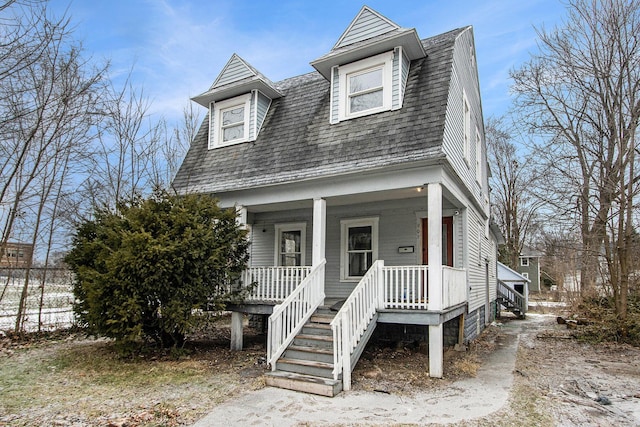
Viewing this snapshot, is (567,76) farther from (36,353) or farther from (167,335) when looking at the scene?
(36,353)

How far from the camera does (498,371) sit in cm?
745

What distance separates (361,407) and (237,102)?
28.7 feet

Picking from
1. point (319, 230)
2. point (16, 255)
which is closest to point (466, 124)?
point (319, 230)

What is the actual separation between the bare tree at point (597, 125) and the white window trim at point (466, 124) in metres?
3.86

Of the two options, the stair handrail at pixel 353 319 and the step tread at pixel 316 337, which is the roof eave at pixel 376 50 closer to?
the stair handrail at pixel 353 319

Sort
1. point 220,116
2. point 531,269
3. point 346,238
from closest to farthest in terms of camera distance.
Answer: point 346,238 < point 220,116 < point 531,269

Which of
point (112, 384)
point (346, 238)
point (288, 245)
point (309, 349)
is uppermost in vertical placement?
point (346, 238)

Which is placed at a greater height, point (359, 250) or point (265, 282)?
point (359, 250)

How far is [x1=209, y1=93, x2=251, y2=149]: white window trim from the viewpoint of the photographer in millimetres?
11125

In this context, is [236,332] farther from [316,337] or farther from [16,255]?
[16,255]

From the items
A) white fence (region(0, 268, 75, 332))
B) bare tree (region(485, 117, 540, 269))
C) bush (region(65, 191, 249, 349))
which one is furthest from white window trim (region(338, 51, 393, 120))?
bare tree (region(485, 117, 540, 269))

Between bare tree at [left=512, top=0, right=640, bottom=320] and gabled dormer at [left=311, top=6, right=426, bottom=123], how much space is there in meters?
5.95

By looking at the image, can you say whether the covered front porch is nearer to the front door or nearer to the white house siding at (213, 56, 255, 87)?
the front door

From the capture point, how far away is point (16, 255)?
383 inches
